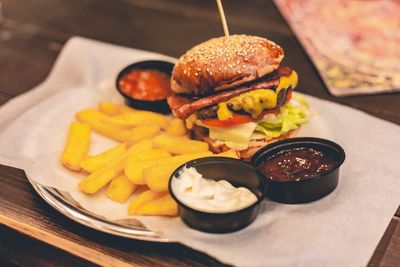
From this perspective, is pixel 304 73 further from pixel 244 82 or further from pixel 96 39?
pixel 96 39

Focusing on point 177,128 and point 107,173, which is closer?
point 107,173

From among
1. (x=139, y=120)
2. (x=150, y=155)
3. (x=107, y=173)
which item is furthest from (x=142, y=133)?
(x=107, y=173)

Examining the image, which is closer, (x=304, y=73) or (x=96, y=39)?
(x=304, y=73)

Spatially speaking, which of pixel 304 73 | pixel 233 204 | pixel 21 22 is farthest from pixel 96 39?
pixel 233 204

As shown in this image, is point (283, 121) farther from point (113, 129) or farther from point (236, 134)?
point (113, 129)

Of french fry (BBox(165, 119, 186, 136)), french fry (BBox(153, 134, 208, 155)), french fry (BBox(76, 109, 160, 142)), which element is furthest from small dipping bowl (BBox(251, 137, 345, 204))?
french fry (BBox(76, 109, 160, 142))

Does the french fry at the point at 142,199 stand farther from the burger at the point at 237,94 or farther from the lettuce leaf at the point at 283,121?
the lettuce leaf at the point at 283,121

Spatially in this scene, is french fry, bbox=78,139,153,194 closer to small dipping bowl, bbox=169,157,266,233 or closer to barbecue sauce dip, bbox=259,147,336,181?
small dipping bowl, bbox=169,157,266,233


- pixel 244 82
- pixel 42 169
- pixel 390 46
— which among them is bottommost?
pixel 390 46
